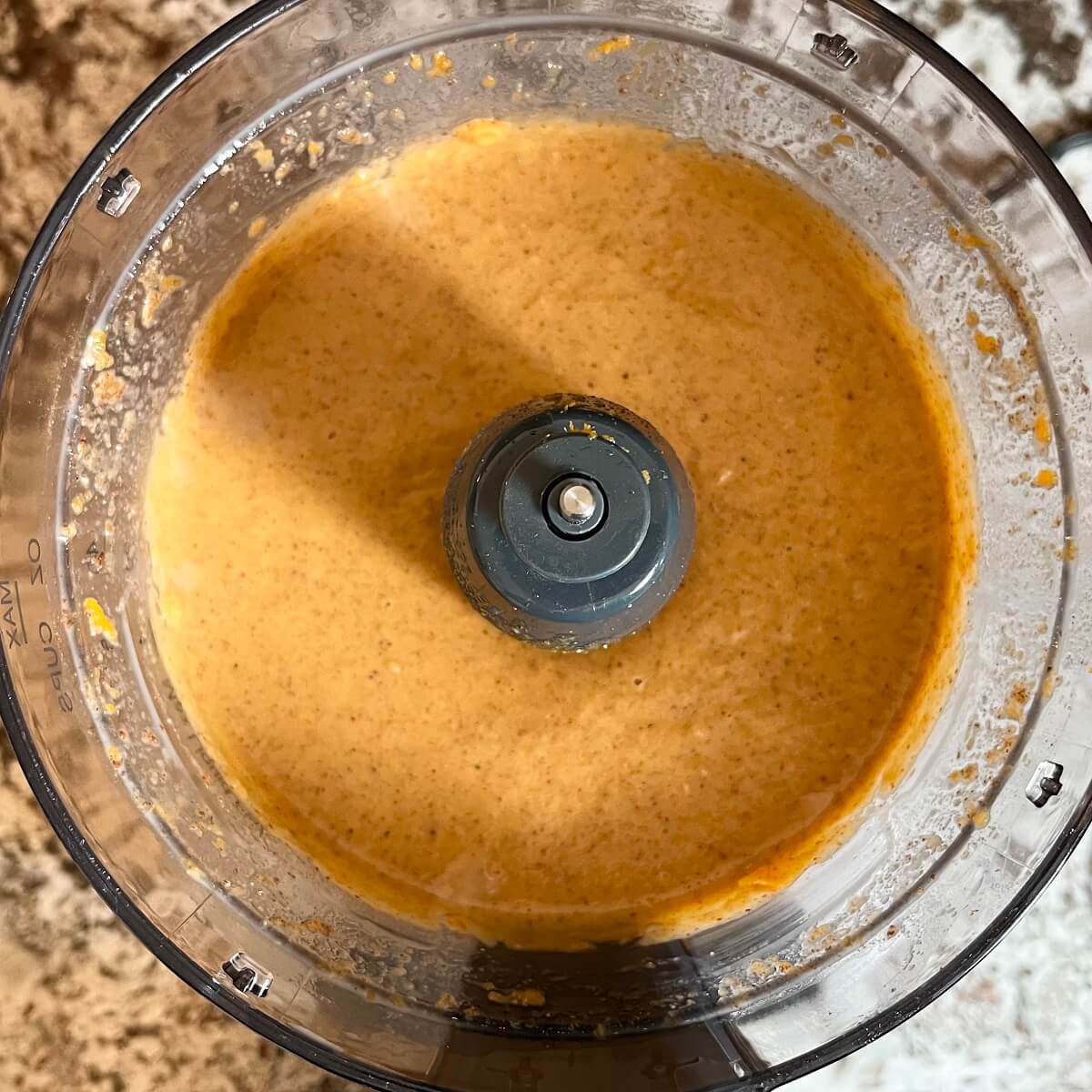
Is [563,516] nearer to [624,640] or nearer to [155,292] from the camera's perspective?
[624,640]

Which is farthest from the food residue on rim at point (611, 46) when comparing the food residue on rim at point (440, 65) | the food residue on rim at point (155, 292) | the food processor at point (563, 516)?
the food residue on rim at point (155, 292)

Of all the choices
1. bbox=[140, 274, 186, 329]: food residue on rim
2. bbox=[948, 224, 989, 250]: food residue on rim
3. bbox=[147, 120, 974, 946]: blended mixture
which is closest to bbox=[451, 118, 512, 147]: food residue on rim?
bbox=[147, 120, 974, 946]: blended mixture

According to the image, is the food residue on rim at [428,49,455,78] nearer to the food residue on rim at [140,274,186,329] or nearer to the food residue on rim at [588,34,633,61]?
the food residue on rim at [588,34,633,61]

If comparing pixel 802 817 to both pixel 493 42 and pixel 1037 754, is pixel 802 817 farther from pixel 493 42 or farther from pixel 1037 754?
pixel 493 42

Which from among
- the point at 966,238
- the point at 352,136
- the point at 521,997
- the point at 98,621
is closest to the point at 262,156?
the point at 352,136

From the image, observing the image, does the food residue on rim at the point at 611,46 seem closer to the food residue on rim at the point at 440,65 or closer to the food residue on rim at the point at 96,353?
the food residue on rim at the point at 440,65

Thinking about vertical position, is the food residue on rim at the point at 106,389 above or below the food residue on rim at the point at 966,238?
below

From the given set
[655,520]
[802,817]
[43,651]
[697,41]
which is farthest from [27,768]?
[697,41]
